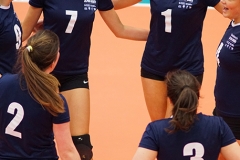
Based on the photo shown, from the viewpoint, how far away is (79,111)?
4.58m

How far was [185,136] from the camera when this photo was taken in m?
3.28

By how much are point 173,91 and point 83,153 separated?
1.46 m

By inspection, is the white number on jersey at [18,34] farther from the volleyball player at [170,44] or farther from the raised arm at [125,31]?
the volleyball player at [170,44]

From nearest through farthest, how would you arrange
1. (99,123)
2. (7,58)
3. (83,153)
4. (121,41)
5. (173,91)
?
1. (173,91)
2. (7,58)
3. (83,153)
4. (99,123)
5. (121,41)

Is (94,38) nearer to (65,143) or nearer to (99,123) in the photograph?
(99,123)

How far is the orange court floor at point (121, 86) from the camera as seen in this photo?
19.5 feet

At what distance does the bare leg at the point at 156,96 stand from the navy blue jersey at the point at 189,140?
1.46m

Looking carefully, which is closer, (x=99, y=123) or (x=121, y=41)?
(x=99, y=123)

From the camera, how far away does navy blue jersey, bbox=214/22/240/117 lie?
13.9ft

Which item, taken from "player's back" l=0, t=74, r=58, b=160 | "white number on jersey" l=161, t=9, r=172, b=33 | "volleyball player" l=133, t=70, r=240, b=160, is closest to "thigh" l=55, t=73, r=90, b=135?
"white number on jersey" l=161, t=9, r=172, b=33

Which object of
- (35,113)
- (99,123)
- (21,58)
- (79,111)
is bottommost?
(99,123)

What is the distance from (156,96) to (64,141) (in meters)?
1.45

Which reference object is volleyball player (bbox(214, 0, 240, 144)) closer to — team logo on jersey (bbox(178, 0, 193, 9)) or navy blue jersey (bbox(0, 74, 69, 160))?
team logo on jersey (bbox(178, 0, 193, 9))

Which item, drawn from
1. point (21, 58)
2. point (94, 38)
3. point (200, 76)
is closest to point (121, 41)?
point (94, 38)
